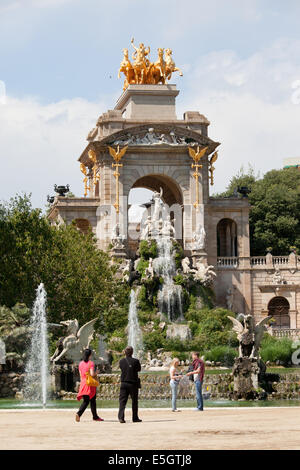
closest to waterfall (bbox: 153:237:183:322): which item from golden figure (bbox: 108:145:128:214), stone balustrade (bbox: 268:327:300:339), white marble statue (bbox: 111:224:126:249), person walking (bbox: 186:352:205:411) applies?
white marble statue (bbox: 111:224:126:249)

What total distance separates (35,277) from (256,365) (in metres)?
16.7

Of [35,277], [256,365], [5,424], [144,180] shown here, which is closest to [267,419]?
[5,424]

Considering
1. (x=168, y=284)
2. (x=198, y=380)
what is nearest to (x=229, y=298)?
(x=168, y=284)

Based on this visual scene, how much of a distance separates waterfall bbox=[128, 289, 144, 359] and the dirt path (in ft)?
110

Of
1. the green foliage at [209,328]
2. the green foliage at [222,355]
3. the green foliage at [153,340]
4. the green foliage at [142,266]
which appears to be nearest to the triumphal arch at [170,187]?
the green foliage at [142,266]

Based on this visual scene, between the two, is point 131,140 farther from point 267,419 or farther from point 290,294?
point 267,419

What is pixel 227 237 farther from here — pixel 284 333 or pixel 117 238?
pixel 284 333

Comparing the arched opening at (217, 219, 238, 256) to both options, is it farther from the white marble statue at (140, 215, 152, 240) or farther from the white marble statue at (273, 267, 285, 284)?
the white marble statue at (140, 215, 152, 240)

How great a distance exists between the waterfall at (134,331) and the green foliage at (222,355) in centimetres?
435

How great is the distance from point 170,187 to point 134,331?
63.2ft

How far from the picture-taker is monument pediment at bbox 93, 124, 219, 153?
7325 cm

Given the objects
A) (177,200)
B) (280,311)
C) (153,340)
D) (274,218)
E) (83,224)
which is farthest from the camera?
(274,218)

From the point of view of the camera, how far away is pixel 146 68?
7888cm
